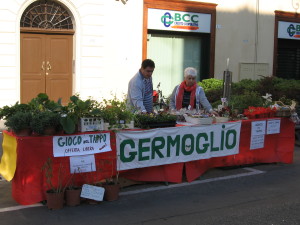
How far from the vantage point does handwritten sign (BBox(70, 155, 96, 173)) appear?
5.64 m

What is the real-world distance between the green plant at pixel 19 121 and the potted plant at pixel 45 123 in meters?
0.06

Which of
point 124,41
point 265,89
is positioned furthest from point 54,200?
point 124,41

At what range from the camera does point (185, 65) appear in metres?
15.3

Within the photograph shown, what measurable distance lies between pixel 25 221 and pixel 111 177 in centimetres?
137

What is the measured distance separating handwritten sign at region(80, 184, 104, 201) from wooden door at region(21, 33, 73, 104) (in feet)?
24.8

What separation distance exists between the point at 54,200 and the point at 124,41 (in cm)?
871

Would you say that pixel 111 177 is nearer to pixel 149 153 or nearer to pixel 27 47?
pixel 149 153

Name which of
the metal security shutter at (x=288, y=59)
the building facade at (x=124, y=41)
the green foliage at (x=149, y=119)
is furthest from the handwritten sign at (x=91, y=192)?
the metal security shutter at (x=288, y=59)

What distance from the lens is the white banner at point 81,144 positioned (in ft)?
18.0

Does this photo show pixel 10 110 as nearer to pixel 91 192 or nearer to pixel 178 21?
pixel 91 192

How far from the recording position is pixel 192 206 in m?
5.65

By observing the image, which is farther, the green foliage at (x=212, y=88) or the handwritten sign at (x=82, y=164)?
the green foliage at (x=212, y=88)

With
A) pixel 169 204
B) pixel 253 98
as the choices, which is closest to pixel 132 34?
pixel 253 98

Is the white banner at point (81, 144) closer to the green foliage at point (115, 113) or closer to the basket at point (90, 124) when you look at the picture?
the basket at point (90, 124)
